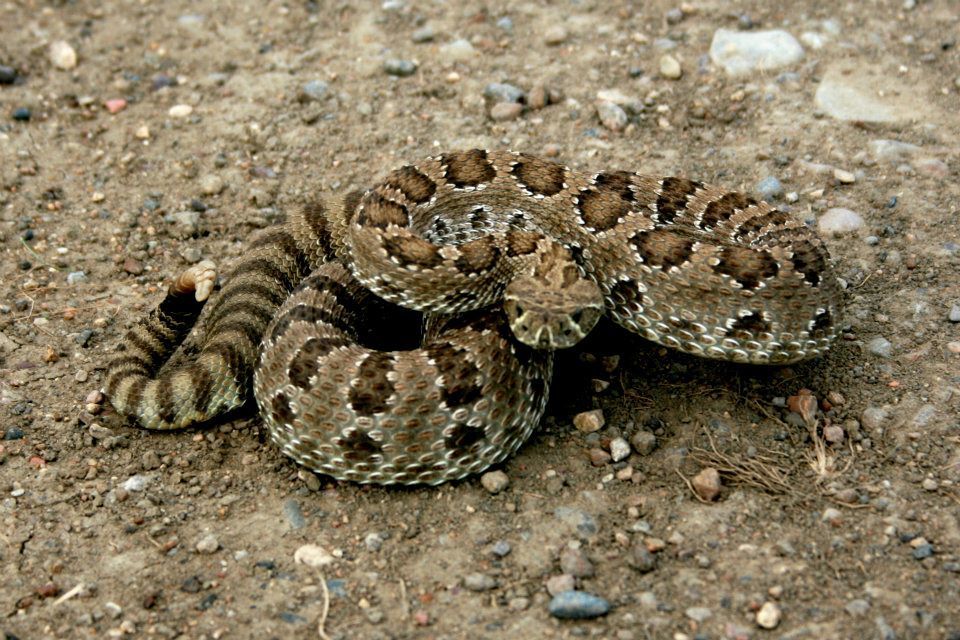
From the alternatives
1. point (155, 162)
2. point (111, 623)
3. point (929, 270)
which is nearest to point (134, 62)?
point (155, 162)

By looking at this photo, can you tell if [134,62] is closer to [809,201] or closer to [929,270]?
[809,201]

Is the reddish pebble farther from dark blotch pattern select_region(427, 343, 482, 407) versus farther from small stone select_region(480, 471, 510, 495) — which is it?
small stone select_region(480, 471, 510, 495)

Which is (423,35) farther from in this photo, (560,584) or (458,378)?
(560,584)

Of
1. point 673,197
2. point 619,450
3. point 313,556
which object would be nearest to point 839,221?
point 673,197

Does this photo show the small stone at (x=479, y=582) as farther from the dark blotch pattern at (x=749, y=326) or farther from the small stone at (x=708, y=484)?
the dark blotch pattern at (x=749, y=326)

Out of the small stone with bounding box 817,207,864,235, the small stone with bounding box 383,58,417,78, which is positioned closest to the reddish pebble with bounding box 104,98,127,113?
the small stone with bounding box 383,58,417,78

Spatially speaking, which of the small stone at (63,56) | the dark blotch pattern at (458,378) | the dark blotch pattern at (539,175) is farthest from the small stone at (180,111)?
the dark blotch pattern at (458,378)
